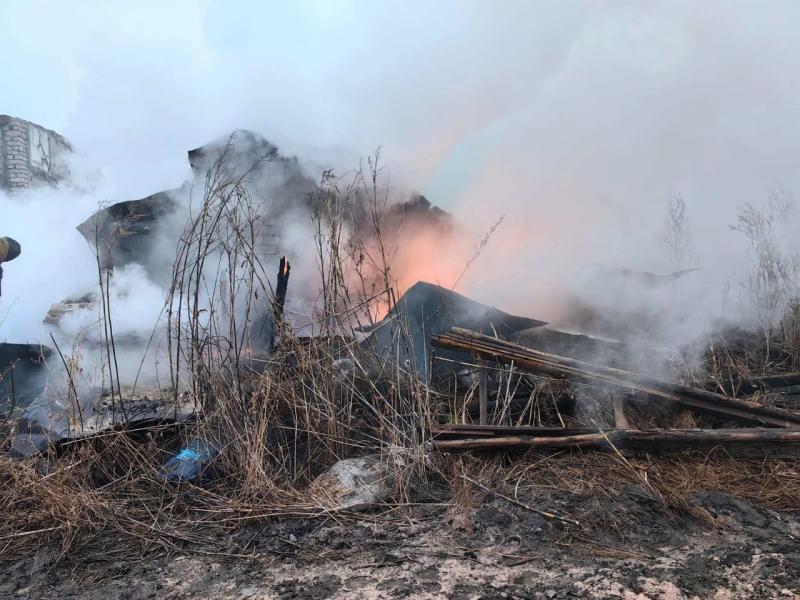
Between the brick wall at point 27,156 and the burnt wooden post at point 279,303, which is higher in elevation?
the brick wall at point 27,156

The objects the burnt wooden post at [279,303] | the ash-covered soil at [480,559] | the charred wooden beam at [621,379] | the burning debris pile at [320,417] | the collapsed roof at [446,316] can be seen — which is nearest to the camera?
the ash-covered soil at [480,559]

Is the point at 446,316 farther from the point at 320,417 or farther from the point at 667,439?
the point at 667,439

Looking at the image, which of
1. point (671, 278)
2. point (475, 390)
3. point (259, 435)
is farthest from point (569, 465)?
point (671, 278)

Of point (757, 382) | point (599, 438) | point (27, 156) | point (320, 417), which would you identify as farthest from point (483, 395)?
point (27, 156)

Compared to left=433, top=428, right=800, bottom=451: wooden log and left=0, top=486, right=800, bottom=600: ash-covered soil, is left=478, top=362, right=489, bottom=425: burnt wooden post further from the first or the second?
left=0, top=486, right=800, bottom=600: ash-covered soil

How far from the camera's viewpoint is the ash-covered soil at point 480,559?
8.02 feet

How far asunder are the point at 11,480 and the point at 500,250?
17.5ft

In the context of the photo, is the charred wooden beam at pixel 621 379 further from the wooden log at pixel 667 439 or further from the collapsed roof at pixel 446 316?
the collapsed roof at pixel 446 316

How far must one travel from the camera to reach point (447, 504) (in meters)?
3.22

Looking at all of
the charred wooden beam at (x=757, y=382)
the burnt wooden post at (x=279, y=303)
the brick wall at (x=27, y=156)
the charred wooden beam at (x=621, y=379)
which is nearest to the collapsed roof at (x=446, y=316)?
the charred wooden beam at (x=621, y=379)

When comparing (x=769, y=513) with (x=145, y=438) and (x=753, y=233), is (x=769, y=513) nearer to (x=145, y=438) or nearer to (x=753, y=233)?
(x=145, y=438)

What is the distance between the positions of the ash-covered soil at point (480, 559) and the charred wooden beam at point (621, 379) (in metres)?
0.95

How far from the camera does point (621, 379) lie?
405 centimetres

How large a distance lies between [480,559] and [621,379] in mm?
1886
